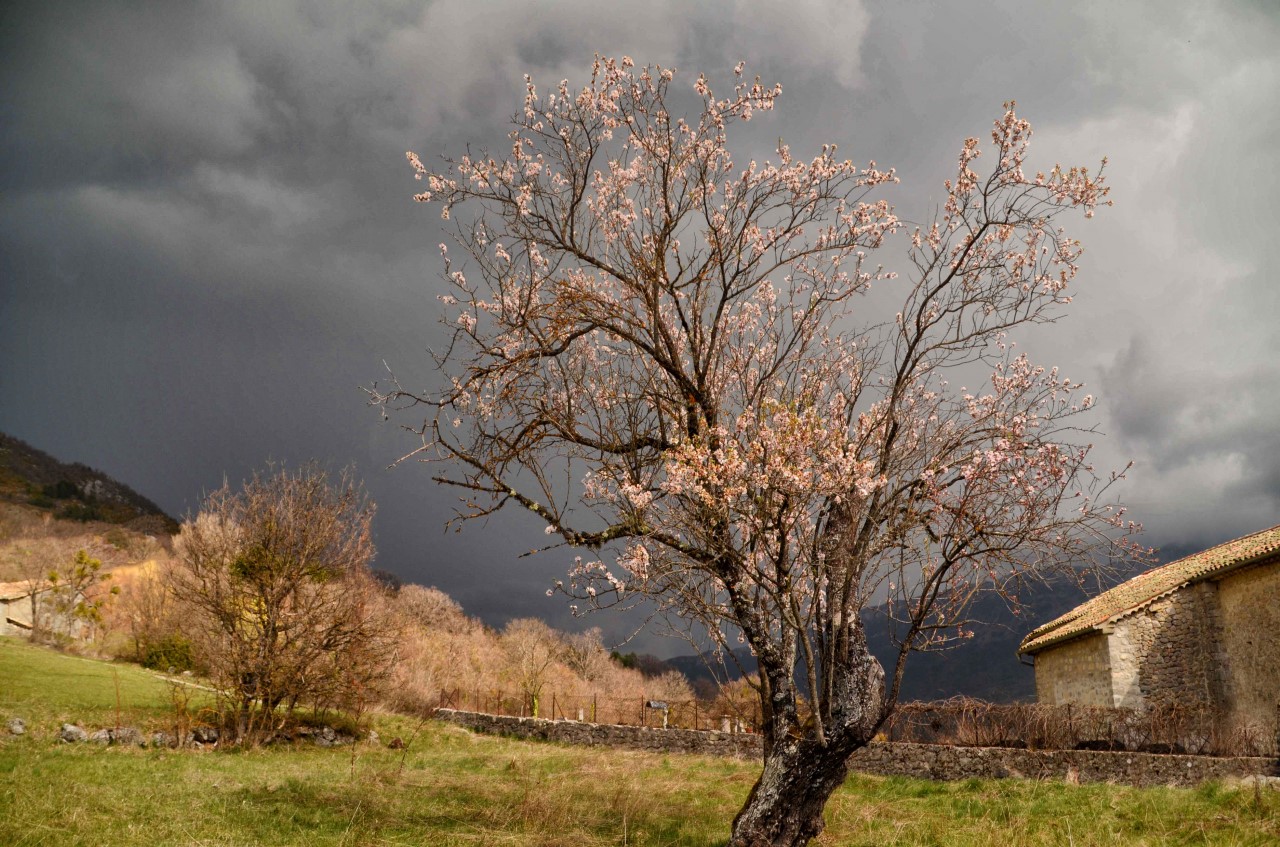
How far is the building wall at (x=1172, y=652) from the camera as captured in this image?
2086 centimetres

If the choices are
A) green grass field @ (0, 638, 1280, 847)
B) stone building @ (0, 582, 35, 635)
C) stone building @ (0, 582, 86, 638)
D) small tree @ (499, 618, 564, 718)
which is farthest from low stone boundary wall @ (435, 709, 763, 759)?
stone building @ (0, 582, 35, 635)

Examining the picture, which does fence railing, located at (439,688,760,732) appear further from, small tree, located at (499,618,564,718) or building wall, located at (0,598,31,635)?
building wall, located at (0,598,31,635)

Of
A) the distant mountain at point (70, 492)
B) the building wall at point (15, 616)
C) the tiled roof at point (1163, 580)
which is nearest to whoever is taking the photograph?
the tiled roof at point (1163, 580)

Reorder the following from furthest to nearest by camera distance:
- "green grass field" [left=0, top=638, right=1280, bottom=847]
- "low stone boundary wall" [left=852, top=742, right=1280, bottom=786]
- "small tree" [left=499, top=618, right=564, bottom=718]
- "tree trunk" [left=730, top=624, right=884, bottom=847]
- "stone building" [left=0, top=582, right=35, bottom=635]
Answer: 1. "small tree" [left=499, top=618, right=564, bottom=718]
2. "stone building" [left=0, top=582, right=35, bottom=635]
3. "low stone boundary wall" [left=852, top=742, right=1280, bottom=786]
4. "green grass field" [left=0, top=638, right=1280, bottom=847]
5. "tree trunk" [left=730, top=624, right=884, bottom=847]

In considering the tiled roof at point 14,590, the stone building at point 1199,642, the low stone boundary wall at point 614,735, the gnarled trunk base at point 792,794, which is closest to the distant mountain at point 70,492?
the tiled roof at point 14,590

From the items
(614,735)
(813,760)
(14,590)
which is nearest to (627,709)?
(614,735)

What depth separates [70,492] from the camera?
298 ft

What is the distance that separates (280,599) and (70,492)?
9266 cm

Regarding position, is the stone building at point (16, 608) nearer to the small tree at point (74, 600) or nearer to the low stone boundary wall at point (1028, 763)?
the small tree at point (74, 600)

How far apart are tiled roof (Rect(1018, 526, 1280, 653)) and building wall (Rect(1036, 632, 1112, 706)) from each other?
50cm

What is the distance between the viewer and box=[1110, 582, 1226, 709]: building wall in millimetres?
20859

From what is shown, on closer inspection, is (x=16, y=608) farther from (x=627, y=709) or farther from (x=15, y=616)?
(x=627, y=709)

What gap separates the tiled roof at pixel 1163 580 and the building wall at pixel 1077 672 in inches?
19.5

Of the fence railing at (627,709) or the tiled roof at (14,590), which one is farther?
the tiled roof at (14,590)
